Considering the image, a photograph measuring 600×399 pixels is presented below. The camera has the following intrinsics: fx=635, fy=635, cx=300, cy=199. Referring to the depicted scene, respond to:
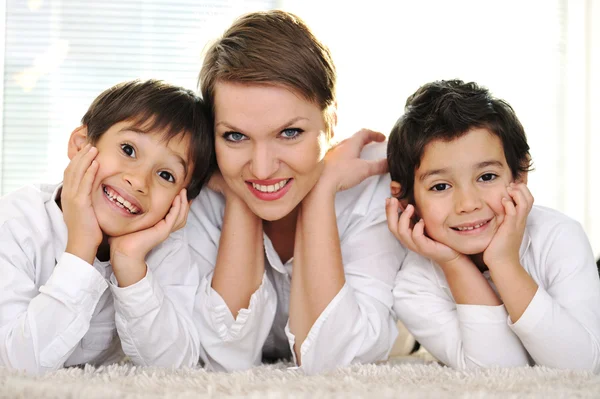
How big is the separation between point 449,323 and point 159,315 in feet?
2.25

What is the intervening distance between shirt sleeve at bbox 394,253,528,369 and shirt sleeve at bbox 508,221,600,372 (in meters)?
0.05

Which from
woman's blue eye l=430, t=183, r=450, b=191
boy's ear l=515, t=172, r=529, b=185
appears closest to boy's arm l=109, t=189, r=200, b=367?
woman's blue eye l=430, t=183, r=450, b=191

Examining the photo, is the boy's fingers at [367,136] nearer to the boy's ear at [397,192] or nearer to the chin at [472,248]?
the boy's ear at [397,192]

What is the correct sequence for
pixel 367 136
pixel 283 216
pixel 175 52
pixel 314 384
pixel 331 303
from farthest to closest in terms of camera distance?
pixel 175 52, pixel 367 136, pixel 283 216, pixel 331 303, pixel 314 384

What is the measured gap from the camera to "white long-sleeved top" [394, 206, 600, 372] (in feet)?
4.47

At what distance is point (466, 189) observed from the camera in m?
1.51

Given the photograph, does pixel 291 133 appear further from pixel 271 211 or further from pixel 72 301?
pixel 72 301

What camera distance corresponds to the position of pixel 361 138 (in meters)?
1.86

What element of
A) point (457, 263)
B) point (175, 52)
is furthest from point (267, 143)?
point (175, 52)

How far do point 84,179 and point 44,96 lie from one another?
2104 millimetres

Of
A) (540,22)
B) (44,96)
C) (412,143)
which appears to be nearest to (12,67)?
(44,96)

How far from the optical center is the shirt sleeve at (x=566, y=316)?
1.36m

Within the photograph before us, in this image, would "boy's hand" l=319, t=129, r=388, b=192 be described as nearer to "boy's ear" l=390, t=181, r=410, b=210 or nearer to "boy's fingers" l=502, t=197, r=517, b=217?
"boy's ear" l=390, t=181, r=410, b=210

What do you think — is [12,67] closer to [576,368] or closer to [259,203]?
[259,203]
